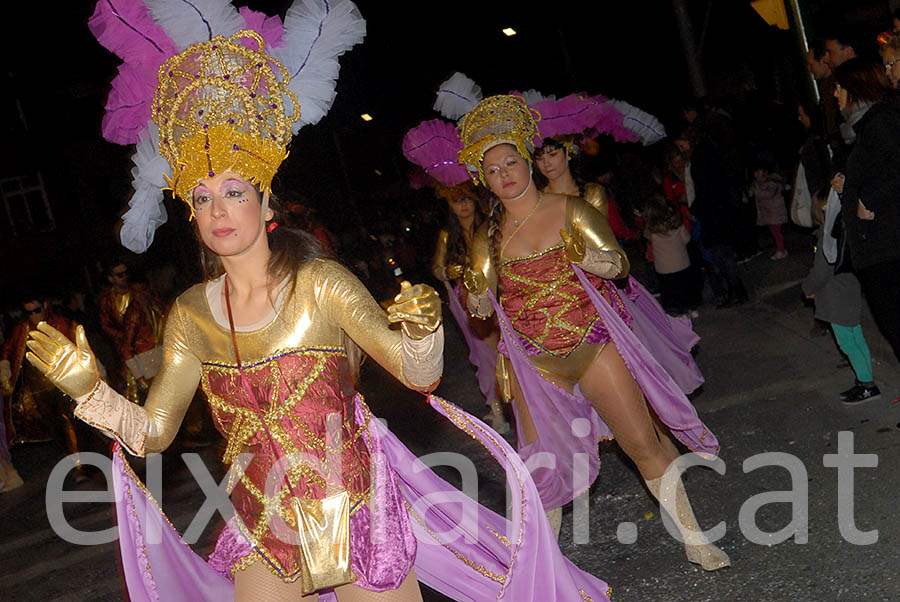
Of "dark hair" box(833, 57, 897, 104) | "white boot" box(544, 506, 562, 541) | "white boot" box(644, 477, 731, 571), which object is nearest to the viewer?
"white boot" box(644, 477, 731, 571)

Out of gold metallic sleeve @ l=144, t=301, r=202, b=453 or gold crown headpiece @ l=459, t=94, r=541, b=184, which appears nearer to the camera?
gold metallic sleeve @ l=144, t=301, r=202, b=453

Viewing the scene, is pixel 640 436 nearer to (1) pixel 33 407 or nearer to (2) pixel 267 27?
(2) pixel 267 27

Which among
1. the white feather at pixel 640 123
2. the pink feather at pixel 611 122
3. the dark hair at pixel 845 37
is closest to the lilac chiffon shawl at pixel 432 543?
the pink feather at pixel 611 122

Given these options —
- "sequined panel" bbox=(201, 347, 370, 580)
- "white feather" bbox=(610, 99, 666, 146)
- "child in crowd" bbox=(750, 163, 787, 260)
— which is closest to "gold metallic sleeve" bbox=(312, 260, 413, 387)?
"sequined panel" bbox=(201, 347, 370, 580)

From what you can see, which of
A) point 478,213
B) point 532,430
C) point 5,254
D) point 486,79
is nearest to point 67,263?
point 5,254

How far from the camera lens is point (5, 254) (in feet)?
95.9

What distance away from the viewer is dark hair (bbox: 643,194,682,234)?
983 centimetres

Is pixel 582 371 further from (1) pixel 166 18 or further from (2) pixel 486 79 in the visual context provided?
(2) pixel 486 79

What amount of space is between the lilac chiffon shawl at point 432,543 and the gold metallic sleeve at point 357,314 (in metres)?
0.29

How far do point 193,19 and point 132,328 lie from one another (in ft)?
23.9

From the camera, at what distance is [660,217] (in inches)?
388

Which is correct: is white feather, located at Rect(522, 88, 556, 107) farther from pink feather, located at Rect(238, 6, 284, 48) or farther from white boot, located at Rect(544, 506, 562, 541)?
pink feather, located at Rect(238, 6, 284, 48)

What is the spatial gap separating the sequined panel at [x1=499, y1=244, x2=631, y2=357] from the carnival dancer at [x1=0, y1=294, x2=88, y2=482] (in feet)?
22.3

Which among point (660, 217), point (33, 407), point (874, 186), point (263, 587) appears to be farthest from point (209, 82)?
point (33, 407)
